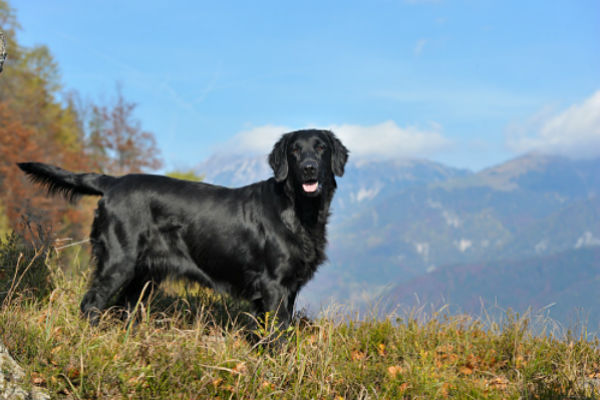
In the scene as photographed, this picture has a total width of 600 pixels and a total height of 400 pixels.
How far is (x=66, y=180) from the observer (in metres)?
5.18

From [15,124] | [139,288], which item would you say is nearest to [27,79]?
[15,124]

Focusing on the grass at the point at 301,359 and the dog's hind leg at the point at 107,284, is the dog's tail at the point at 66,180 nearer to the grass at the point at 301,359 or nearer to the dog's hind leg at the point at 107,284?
the dog's hind leg at the point at 107,284

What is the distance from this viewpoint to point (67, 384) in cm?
328

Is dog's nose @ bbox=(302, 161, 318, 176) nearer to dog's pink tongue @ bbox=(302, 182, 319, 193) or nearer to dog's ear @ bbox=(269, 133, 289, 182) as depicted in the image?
dog's pink tongue @ bbox=(302, 182, 319, 193)

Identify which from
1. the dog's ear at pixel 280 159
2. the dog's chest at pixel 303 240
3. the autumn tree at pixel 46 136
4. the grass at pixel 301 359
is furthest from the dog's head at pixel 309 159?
the autumn tree at pixel 46 136

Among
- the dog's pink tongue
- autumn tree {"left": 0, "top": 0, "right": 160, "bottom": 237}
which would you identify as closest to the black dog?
the dog's pink tongue

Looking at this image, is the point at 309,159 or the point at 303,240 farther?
the point at 303,240

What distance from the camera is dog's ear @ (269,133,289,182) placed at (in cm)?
509

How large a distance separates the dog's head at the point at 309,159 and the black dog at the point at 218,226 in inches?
0.4

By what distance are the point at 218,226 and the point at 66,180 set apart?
1.62 m

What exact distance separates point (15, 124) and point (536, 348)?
36.7 meters

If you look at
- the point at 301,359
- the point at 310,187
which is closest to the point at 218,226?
the point at 310,187

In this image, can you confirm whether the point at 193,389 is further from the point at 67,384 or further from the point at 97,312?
the point at 97,312

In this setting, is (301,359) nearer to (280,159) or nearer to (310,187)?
(310,187)
